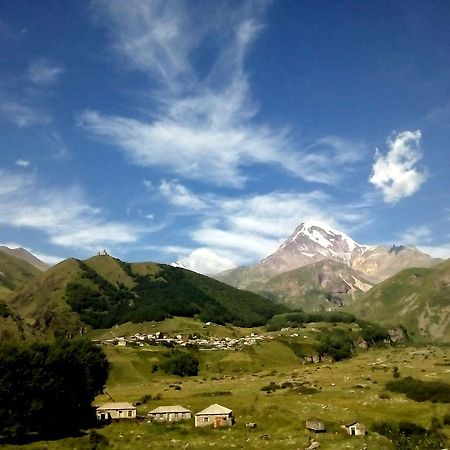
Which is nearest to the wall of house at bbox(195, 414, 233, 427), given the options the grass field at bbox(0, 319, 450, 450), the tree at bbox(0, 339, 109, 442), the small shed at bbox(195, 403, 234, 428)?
the small shed at bbox(195, 403, 234, 428)

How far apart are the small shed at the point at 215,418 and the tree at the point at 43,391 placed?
67.9ft

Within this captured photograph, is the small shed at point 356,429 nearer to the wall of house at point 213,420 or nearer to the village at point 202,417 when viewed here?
the village at point 202,417

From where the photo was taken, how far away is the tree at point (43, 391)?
84188 mm

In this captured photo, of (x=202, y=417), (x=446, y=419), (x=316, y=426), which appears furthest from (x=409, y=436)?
(x=202, y=417)

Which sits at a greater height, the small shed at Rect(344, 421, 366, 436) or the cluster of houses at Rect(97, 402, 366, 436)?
the cluster of houses at Rect(97, 402, 366, 436)

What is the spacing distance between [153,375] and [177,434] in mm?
111956

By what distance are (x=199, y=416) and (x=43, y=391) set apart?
26.1 metres

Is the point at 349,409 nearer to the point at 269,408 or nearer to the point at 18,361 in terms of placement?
the point at 269,408

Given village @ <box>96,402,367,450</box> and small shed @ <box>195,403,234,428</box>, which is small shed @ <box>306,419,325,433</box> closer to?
village @ <box>96,402,367,450</box>

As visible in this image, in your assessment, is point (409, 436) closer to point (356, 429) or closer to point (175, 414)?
point (356, 429)

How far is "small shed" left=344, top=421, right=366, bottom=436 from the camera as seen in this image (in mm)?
78581

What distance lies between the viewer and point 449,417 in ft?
291

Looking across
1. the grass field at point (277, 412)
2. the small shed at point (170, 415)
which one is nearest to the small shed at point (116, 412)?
the grass field at point (277, 412)

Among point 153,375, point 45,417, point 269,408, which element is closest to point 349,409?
point 269,408
